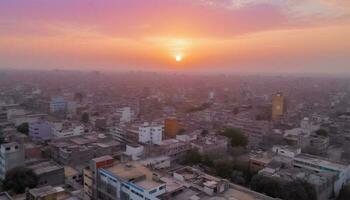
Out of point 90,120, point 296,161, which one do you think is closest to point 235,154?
→ point 296,161


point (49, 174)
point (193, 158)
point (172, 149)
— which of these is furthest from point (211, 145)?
point (49, 174)

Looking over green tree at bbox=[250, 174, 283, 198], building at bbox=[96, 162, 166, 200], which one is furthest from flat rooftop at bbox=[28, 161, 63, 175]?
green tree at bbox=[250, 174, 283, 198]

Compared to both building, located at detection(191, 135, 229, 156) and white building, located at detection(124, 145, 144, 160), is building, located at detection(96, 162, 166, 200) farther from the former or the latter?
building, located at detection(191, 135, 229, 156)

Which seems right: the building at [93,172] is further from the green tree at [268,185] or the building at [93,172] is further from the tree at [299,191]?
the tree at [299,191]

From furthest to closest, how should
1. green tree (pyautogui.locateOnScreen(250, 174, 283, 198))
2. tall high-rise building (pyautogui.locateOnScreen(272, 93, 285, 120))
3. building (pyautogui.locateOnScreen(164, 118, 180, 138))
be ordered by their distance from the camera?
tall high-rise building (pyautogui.locateOnScreen(272, 93, 285, 120)) < building (pyautogui.locateOnScreen(164, 118, 180, 138)) < green tree (pyautogui.locateOnScreen(250, 174, 283, 198))

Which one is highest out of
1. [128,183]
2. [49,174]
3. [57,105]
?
[128,183]

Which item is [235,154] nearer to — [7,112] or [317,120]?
[317,120]

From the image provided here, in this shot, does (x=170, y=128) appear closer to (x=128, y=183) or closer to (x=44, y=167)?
(x=44, y=167)
